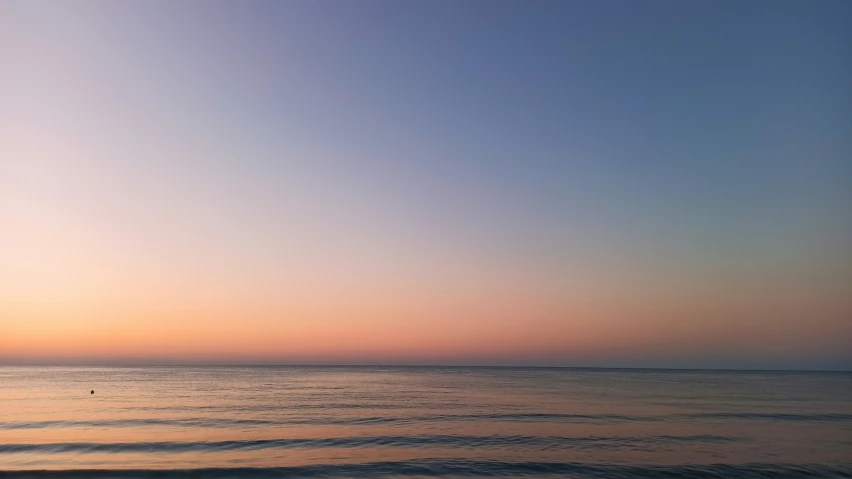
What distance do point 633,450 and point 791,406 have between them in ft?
130

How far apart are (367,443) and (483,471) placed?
9.18 metres

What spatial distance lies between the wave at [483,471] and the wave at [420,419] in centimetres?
1449

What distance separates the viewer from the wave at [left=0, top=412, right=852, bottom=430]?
125ft

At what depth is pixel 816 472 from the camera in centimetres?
2552

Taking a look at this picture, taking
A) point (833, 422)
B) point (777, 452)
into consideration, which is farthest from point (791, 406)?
point (777, 452)

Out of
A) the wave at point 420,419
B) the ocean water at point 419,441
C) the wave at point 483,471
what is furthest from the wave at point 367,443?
the wave at point 420,419

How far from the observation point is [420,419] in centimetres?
4241

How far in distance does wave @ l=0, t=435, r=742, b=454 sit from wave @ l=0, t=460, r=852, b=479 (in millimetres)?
4707

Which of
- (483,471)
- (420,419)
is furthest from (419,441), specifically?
(420,419)

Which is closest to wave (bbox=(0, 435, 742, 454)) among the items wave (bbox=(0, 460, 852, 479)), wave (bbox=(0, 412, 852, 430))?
wave (bbox=(0, 460, 852, 479))

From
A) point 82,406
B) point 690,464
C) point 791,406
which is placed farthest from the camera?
point 791,406

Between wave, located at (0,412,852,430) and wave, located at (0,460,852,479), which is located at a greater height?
wave, located at (0,460,852,479)

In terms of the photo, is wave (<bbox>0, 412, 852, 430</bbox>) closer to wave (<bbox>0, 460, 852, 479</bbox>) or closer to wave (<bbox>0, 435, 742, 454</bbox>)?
wave (<bbox>0, 435, 742, 454</bbox>)

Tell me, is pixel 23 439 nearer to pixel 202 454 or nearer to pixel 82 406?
pixel 202 454
